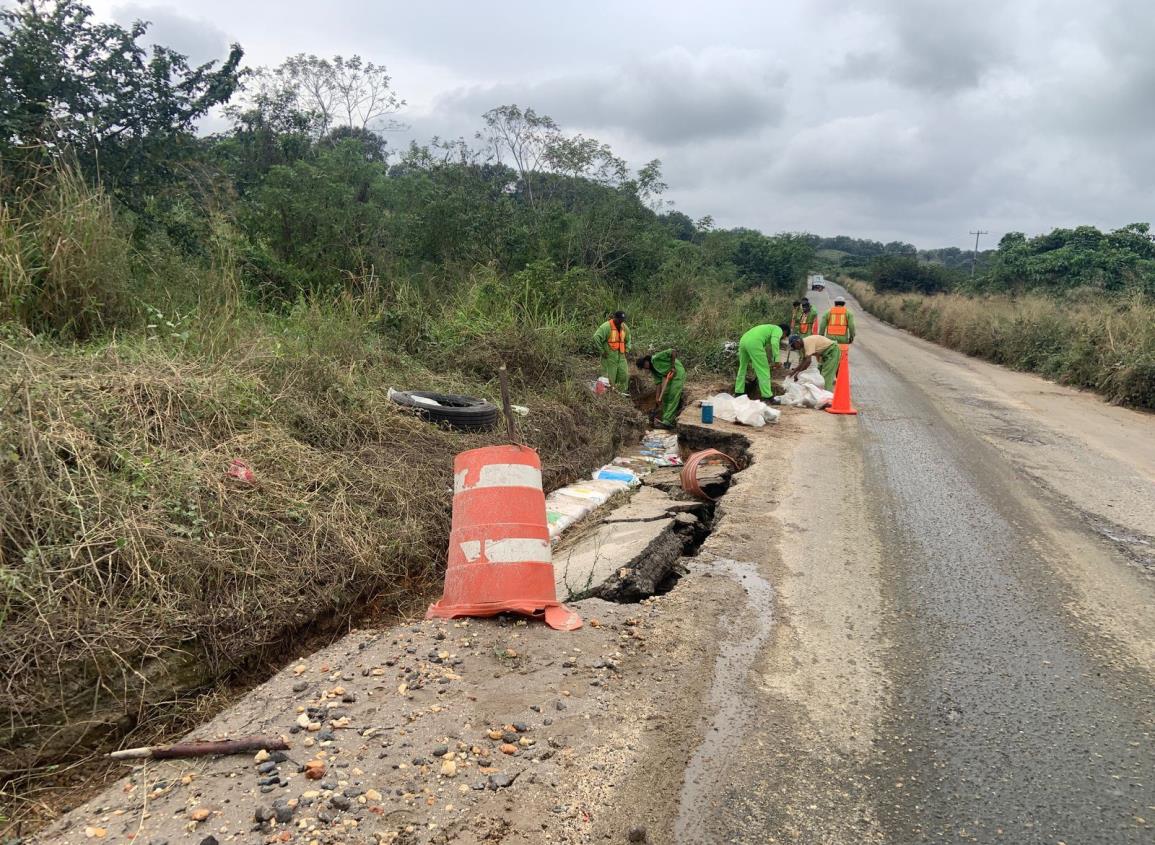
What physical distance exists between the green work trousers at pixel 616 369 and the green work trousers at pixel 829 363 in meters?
3.35

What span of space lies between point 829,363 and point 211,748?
10.6 meters

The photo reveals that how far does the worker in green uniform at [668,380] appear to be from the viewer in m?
10.3

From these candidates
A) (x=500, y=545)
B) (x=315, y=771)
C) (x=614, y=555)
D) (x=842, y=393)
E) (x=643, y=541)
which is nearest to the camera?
(x=315, y=771)

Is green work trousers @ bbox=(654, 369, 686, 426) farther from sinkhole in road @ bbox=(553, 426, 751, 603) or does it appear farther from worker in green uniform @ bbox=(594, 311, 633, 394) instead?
sinkhole in road @ bbox=(553, 426, 751, 603)

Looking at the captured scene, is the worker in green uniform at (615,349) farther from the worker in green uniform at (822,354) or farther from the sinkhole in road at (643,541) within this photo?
the sinkhole in road at (643,541)

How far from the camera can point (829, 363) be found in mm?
11461

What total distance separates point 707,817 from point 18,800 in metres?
2.60

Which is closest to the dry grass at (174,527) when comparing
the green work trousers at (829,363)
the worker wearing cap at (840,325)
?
the green work trousers at (829,363)

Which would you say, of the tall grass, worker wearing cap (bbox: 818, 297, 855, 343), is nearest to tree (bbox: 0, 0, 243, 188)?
worker wearing cap (bbox: 818, 297, 855, 343)

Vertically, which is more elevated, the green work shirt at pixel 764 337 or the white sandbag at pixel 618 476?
the green work shirt at pixel 764 337

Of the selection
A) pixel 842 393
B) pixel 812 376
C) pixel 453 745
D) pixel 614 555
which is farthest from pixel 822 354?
pixel 453 745

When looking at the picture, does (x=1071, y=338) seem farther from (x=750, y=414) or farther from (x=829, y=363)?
(x=750, y=414)

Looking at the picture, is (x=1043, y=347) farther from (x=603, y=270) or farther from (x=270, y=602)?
(x=270, y=602)

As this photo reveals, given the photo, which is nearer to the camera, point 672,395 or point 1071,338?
Answer: point 672,395
